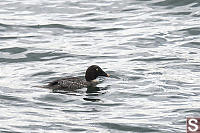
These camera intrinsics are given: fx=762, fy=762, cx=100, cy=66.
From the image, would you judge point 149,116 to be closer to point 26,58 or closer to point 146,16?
point 26,58

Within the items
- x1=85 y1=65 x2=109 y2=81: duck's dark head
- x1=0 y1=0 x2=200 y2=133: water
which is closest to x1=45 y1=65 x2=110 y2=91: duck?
x1=85 y1=65 x2=109 y2=81: duck's dark head

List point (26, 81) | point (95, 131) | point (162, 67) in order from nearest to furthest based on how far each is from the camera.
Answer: point (95, 131), point (26, 81), point (162, 67)

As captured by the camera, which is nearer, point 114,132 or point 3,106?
point 114,132

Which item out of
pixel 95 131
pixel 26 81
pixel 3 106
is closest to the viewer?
pixel 95 131

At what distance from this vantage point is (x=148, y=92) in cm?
1720

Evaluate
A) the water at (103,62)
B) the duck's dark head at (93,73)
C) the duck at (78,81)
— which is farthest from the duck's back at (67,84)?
the duck's dark head at (93,73)

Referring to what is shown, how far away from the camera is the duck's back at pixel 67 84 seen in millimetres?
17663

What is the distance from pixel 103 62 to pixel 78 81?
285 cm

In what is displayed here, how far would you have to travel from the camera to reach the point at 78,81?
1812 cm

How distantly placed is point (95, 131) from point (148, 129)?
3.27 ft

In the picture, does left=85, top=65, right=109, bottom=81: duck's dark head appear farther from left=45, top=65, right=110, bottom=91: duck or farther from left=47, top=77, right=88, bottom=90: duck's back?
left=47, top=77, right=88, bottom=90: duck's back

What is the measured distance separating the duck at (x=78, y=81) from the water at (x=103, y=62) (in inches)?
9.0

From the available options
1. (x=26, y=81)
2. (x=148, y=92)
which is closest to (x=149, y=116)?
(x=148, y=92)

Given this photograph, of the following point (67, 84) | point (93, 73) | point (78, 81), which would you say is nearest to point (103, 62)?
point (93, 73)
